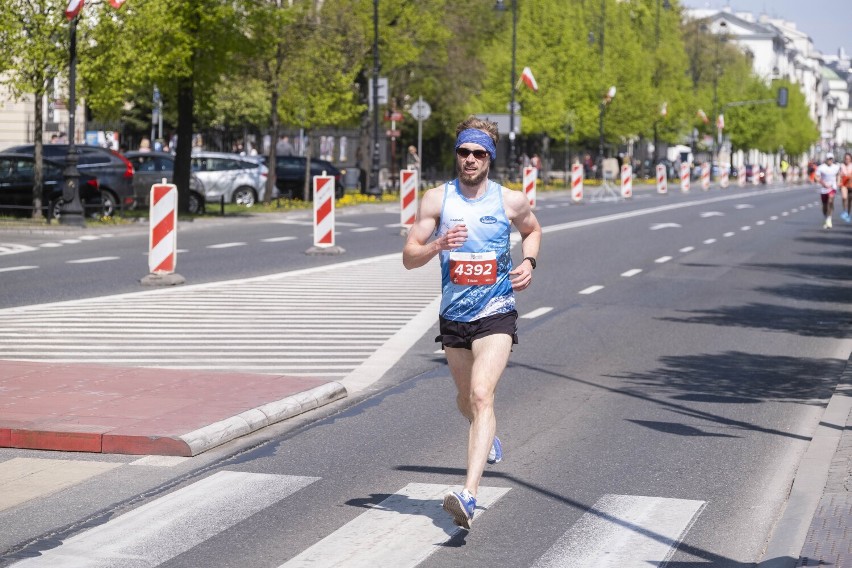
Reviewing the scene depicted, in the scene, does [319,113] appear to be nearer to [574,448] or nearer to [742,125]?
[574,448]

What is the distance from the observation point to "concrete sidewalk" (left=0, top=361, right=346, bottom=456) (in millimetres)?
8727

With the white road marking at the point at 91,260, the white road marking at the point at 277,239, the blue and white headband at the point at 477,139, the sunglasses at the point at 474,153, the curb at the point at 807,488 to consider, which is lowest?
the curb at the point at 807,488

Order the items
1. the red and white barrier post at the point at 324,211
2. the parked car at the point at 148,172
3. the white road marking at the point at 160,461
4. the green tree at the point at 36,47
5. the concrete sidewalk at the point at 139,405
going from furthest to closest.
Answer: the parked car at the point at 148,172 < the green tree at the point at 36,47 < the red and white barrier post at the point at 324,211 < the concrete sidewalk at the point at 139,405 < the white road marking at the point at 160,461

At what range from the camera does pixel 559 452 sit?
893cm

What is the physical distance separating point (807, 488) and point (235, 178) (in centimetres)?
3716

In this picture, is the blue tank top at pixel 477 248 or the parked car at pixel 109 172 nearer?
the blue tank top at pixel 477 248

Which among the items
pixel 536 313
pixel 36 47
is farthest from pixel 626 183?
pixel 536 313

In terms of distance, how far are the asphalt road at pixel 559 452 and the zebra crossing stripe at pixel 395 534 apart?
18mm

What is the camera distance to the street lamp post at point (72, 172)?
97.8ft

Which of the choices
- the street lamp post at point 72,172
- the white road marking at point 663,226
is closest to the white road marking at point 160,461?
the street lamp post at point 72,172

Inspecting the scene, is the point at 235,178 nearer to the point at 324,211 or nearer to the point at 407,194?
the point at 407,194

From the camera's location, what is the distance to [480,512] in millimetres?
7336

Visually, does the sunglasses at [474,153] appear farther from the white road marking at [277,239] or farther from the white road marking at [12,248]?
the white road marking at [277,239]

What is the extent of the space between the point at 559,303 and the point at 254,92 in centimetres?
5460
